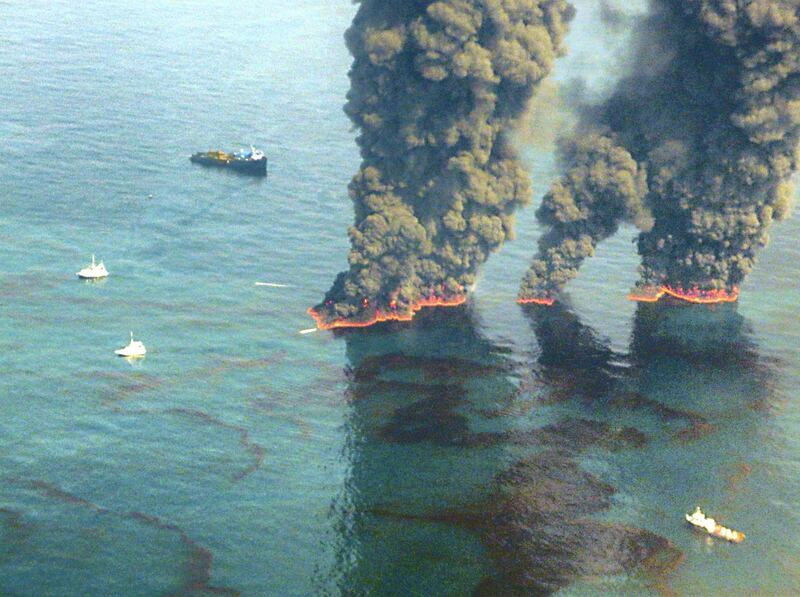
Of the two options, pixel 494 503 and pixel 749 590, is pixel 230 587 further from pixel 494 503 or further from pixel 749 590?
pixel 749 590

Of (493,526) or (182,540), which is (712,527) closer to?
(493,526)

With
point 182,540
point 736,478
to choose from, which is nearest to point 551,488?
point 736,478

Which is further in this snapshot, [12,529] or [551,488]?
[551,488]

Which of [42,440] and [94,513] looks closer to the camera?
[94,513]

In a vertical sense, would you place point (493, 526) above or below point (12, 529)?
above

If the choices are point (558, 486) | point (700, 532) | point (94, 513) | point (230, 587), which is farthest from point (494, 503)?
point (94, 513)

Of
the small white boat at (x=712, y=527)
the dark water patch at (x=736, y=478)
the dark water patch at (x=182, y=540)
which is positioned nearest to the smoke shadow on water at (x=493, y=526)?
the small white boat at (x=712, y=527)

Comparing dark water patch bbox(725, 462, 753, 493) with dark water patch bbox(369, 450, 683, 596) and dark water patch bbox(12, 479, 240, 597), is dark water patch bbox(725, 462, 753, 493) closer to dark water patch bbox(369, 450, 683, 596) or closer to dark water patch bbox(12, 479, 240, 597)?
dark water patch bbox(369, 450, 683, 596)
